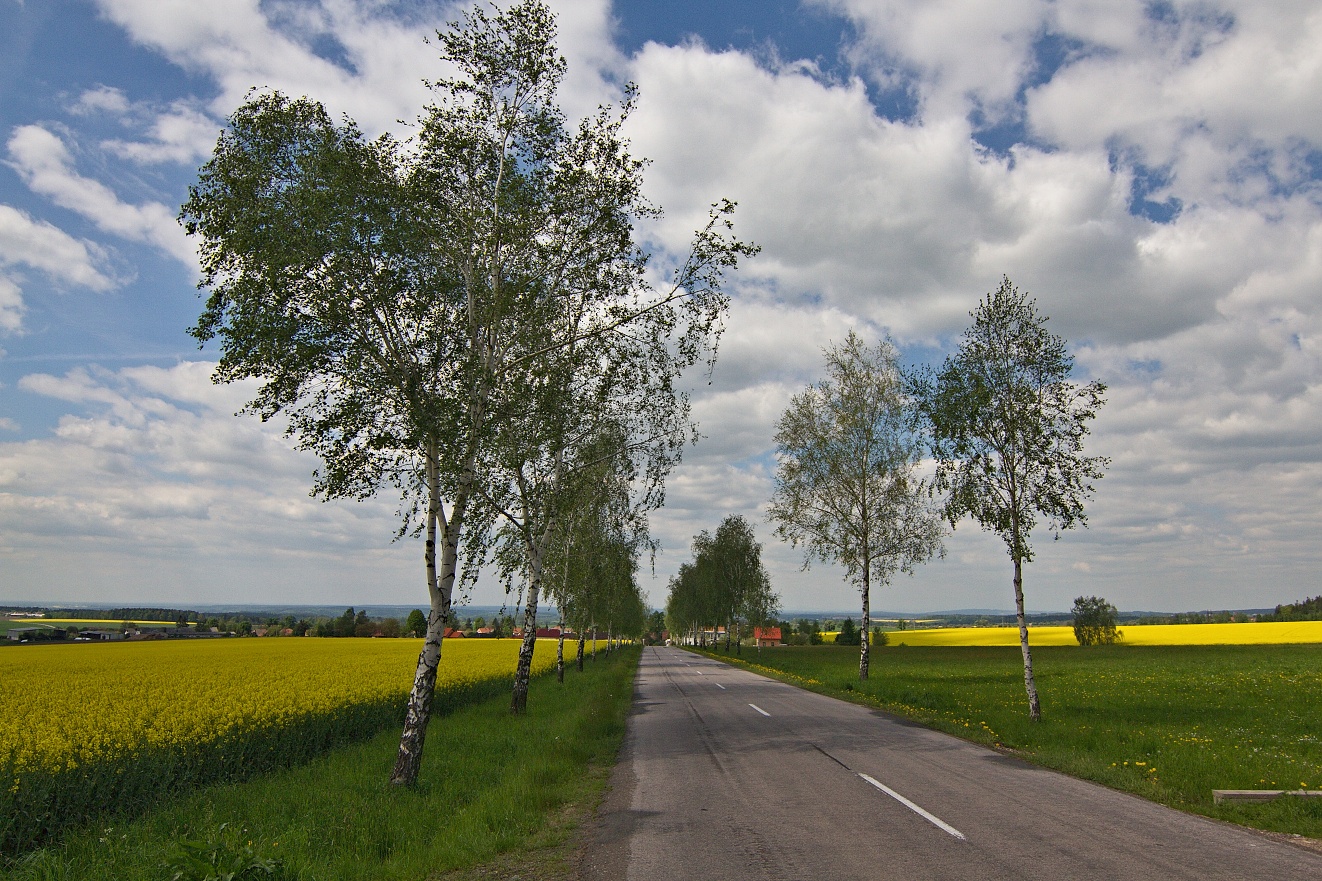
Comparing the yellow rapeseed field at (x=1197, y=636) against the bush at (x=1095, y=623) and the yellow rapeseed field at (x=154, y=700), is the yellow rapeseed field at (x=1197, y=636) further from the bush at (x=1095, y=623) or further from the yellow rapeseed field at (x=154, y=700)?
the yellow rapeseed field at (x=154, y=700)

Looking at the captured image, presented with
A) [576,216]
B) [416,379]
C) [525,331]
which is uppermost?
[576,216]

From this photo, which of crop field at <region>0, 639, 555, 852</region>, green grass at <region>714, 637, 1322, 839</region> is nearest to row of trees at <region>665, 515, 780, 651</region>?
green grass at <region>714, 637, 1322, 839</region>

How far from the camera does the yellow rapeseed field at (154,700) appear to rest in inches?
448

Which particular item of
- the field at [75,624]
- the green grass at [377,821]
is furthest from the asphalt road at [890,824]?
the field at [75,624]

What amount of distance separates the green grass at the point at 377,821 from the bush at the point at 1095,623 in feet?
291

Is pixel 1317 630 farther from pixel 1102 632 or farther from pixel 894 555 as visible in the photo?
pixel 894 555

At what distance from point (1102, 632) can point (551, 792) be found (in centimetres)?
9426

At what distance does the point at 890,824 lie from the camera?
28.5 ft

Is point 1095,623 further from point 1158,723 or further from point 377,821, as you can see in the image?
point 377,821

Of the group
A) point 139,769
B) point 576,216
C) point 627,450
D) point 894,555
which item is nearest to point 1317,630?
point 894,555

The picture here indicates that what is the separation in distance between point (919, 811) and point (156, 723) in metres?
14.1

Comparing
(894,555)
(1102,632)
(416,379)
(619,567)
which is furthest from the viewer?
(1102,632)

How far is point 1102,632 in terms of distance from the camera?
85625mm

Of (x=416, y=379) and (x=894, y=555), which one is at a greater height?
(x=416, y=379)
